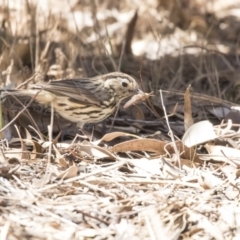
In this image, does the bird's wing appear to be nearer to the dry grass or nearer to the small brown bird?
the small brown bird

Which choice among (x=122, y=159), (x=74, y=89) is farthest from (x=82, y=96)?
(x=122, y=159)

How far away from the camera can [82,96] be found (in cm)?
558

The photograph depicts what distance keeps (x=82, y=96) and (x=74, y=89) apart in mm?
88

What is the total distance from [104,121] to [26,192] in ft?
6.54

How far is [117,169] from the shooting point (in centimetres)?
457

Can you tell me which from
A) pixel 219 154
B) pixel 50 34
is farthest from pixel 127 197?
pixel 50 34

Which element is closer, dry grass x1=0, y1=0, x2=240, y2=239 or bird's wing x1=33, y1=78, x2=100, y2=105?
dry grass x1=0, y1=0, x2=240, y2=239

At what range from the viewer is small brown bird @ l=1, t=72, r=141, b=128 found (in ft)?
17.8

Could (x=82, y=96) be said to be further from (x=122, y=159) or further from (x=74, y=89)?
(x=122, y=159)

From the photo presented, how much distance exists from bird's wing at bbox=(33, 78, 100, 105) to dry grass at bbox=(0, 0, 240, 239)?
23 centimetres

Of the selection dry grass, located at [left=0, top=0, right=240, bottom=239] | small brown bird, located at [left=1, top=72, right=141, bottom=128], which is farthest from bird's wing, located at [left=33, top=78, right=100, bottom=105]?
dry grass, located at [left=0, top=0, right=240, bottom=239]

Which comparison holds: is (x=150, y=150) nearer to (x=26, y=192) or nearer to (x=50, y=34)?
(x=26, y=192)

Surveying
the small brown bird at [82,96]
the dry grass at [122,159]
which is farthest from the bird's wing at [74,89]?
the dry grass at [122,159]

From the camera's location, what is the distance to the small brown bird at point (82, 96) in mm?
5438
